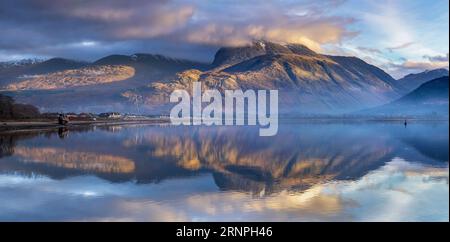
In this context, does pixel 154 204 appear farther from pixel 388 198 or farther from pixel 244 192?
pixel 388 198

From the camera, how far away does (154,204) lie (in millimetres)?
20875

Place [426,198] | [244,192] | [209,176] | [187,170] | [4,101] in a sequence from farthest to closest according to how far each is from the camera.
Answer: [4,101] → [187,170] → [209,176] → [244,192] → [426,198]

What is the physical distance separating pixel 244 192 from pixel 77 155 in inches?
905

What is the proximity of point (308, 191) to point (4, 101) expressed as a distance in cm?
11860

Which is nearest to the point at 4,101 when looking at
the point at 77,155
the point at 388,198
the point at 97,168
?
the point at 77,155

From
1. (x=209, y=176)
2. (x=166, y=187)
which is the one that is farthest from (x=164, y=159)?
(x=166, y=187)

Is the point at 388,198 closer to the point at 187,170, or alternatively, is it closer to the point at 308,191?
the point at 308,191

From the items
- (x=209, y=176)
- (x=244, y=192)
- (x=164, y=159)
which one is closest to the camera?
(x=244, y=192)

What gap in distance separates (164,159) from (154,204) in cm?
1918

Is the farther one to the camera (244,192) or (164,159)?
(164,159)

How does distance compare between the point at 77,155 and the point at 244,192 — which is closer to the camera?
the point at 244,192
